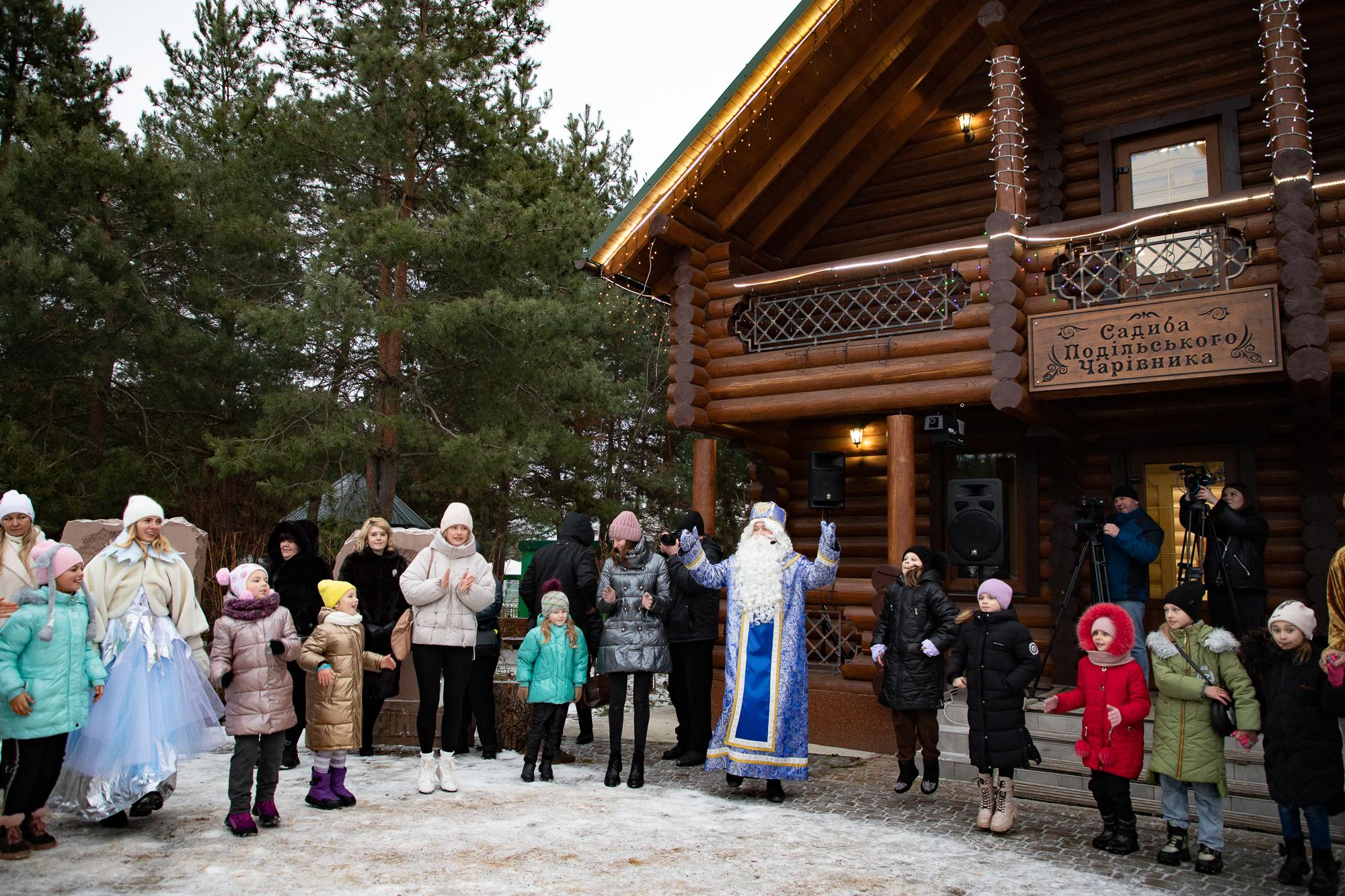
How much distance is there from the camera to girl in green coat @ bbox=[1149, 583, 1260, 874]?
537 cm

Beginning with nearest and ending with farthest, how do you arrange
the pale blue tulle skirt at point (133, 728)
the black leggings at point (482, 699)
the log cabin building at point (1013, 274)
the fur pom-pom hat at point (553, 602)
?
the pale blue tulle skirt at point (133, 728)
the fur pom-pom hat at point (553, 602)
the black leggings at point (482, 699)
the log cabin building at point (1013, 274)

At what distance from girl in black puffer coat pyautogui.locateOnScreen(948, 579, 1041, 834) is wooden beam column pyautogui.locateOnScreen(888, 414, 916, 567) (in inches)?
121

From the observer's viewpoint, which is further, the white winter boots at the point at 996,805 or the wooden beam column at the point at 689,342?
the wooden beam column at the point at 689,342

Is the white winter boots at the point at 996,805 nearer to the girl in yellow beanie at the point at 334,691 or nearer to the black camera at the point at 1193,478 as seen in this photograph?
the black camera at the point at 1193,478

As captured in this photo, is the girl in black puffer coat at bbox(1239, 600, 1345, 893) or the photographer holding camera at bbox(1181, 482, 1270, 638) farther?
the photographer holding camera at bbox(1181, 482, 1270, 638)

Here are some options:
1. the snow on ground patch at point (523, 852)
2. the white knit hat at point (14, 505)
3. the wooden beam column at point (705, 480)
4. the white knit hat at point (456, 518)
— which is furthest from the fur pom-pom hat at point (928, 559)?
the white knit hat at point (14, 505)

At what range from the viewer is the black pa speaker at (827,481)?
10.5m

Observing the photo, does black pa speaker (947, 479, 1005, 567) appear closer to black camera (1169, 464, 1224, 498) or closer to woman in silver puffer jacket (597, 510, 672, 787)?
black camera (1169, 464, 1224, 498)

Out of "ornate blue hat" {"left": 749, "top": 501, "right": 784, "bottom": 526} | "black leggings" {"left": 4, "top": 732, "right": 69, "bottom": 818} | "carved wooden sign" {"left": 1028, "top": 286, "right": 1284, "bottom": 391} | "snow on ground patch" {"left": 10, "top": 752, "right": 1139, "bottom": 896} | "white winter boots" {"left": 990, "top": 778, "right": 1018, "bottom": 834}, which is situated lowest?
"snow on ground patch" {"left": 10, "top": 752, "right": 1139, "bottom": 896}

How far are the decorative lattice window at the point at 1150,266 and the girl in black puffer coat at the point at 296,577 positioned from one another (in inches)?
270

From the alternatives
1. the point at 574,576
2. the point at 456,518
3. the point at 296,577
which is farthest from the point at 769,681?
the point at 296,577

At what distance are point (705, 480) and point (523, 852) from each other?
19.8 ft

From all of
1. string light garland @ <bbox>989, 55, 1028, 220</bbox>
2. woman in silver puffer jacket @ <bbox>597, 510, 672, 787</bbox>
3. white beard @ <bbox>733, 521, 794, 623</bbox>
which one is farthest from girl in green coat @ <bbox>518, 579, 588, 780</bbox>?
string light garland @ <bbox>989, 55, 1028, 220</bbox>

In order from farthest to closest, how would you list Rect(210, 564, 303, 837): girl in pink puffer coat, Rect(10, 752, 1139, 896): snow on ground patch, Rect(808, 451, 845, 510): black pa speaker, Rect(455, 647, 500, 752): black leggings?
1. Rect(808, 451, 845, 510): black pa speaker
2. Rect(455, 647, 500, 752): black leggings
3. Rect(210, 564, 303, 837): girl in pink puffer coat
4. Rect(10, 752, 1139, 896): snow on ground patch
